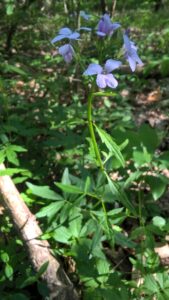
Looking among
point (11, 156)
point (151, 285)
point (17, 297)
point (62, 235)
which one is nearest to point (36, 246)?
point (62, 235)

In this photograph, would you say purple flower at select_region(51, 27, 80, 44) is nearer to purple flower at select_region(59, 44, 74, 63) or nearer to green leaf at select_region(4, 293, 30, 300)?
purple flower at select_region(59, 44, 74, 63)

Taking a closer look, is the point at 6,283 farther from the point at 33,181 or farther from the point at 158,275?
the point at 33,181

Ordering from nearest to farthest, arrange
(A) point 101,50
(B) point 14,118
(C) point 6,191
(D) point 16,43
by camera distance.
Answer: (A) point 101,50 < (C) point 6,191 < (B) point 14,118 < (D) point 16,43

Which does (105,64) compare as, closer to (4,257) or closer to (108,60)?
(108,60)

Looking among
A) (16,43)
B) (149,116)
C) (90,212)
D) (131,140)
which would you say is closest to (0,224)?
(90,212)

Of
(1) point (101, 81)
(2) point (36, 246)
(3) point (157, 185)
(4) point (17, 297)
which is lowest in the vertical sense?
(4) point (17, 297)

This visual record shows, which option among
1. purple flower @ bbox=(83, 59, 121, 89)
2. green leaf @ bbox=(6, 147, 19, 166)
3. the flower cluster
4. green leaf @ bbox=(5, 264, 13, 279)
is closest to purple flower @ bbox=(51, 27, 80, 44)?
the flower cluster

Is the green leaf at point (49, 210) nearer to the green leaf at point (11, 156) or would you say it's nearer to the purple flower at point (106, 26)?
the green leaf at point (11, 156)

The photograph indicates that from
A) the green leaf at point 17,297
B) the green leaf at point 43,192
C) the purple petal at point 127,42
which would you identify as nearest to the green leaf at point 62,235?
the green leaf at point 43,192
